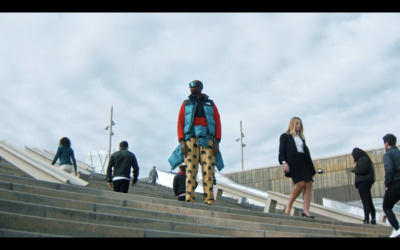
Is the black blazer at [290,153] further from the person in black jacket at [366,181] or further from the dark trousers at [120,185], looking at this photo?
the dark trousers at [120,185]

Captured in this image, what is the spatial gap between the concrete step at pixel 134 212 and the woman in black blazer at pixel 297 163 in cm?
73

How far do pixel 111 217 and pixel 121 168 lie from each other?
3.37m

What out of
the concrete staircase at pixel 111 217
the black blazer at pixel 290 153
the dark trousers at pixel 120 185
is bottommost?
the concrete staircase at pixel 111 217

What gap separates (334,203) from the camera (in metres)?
12.3

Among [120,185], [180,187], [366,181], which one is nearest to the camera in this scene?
[120,185]

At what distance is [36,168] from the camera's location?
6770 mm

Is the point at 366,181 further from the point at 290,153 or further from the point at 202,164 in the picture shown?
the point at 202,164

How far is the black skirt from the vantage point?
6.88 metres

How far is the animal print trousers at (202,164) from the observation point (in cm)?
670

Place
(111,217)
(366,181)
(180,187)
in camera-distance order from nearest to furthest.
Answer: (111,217)
(366,181)
(180,187)

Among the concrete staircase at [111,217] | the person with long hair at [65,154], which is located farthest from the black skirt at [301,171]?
the person with long hair at [65,154]

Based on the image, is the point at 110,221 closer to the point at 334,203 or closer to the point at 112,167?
the point at 112,167

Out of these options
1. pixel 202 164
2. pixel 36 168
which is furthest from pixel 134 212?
pixel 36 168

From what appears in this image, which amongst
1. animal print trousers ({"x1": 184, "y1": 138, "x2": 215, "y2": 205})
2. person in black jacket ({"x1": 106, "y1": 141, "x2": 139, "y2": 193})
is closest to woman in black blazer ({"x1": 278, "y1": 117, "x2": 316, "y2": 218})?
animal print trousers ({"x1": 184, "y1": 138, "x2": 215, "y2": 205})
